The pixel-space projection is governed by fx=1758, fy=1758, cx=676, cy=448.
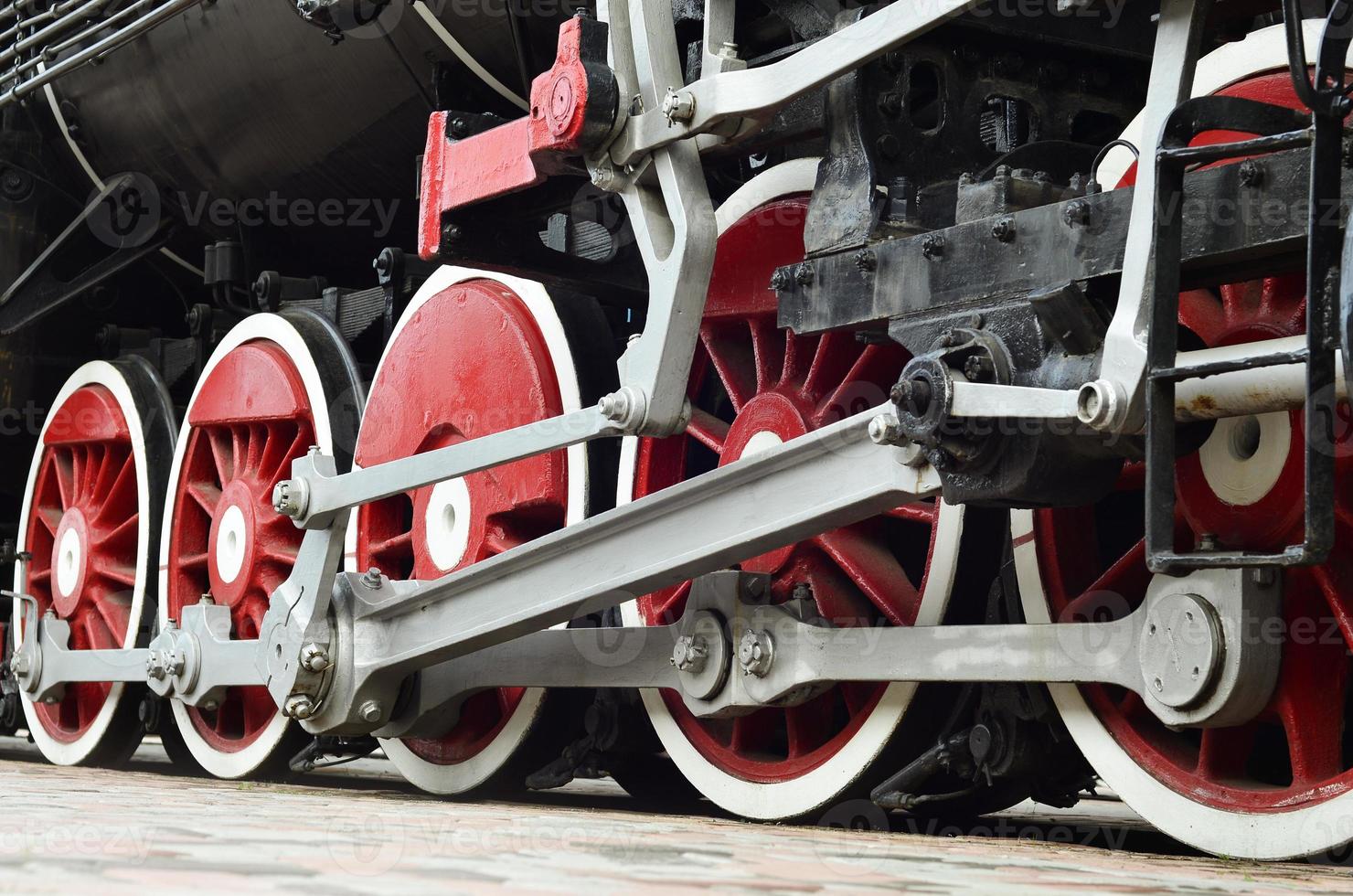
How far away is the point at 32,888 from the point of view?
56.5 inches

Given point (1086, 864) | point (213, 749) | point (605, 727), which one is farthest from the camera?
point (213, 749)

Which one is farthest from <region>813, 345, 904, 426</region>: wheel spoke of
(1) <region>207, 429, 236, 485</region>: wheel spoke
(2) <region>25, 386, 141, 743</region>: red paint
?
(2) <region>25, 386, 141, 743</region>: red paint

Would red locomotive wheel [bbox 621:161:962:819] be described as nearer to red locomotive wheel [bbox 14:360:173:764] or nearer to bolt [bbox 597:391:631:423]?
bolt [bbox 597:391:631:423]

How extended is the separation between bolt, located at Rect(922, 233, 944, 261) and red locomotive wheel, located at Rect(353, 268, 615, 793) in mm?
1176

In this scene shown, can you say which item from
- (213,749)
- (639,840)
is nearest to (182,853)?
(639,840)

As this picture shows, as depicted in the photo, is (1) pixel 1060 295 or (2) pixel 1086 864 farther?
(1) pixel 1060 295

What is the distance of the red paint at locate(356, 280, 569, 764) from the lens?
3738 mm

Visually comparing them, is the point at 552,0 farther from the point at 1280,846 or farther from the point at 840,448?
the point at 1280,846

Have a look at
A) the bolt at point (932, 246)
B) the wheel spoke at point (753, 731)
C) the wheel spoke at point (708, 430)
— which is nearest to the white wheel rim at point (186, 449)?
the wheel spoke at point (708, 430)

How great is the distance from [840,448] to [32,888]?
1.46 m

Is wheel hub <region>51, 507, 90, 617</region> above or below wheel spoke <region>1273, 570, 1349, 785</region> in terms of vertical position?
above

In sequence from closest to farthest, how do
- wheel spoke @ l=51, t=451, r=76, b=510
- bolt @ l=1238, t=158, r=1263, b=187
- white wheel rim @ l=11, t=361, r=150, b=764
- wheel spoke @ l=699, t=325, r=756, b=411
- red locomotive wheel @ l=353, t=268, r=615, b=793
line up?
bolt @ l=1238, t=158, r=1263, b=187 → wheel spoke @ l=699, t=325, r=756, b=411 → red locomotive wheel @ l=353, t=268, r=615, b=793 → white wheel rim @ l=11, t=361, r=150, b=764 → wheel spoke @ l=51, t=451, r=76, b=510

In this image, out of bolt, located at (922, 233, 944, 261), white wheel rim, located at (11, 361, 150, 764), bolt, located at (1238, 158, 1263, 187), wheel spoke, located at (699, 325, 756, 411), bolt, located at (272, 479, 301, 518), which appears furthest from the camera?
white wheel rim, located at (11, 361, 150, 764)

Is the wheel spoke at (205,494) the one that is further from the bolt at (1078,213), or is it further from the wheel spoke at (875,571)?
the bolt at (1078,213)
